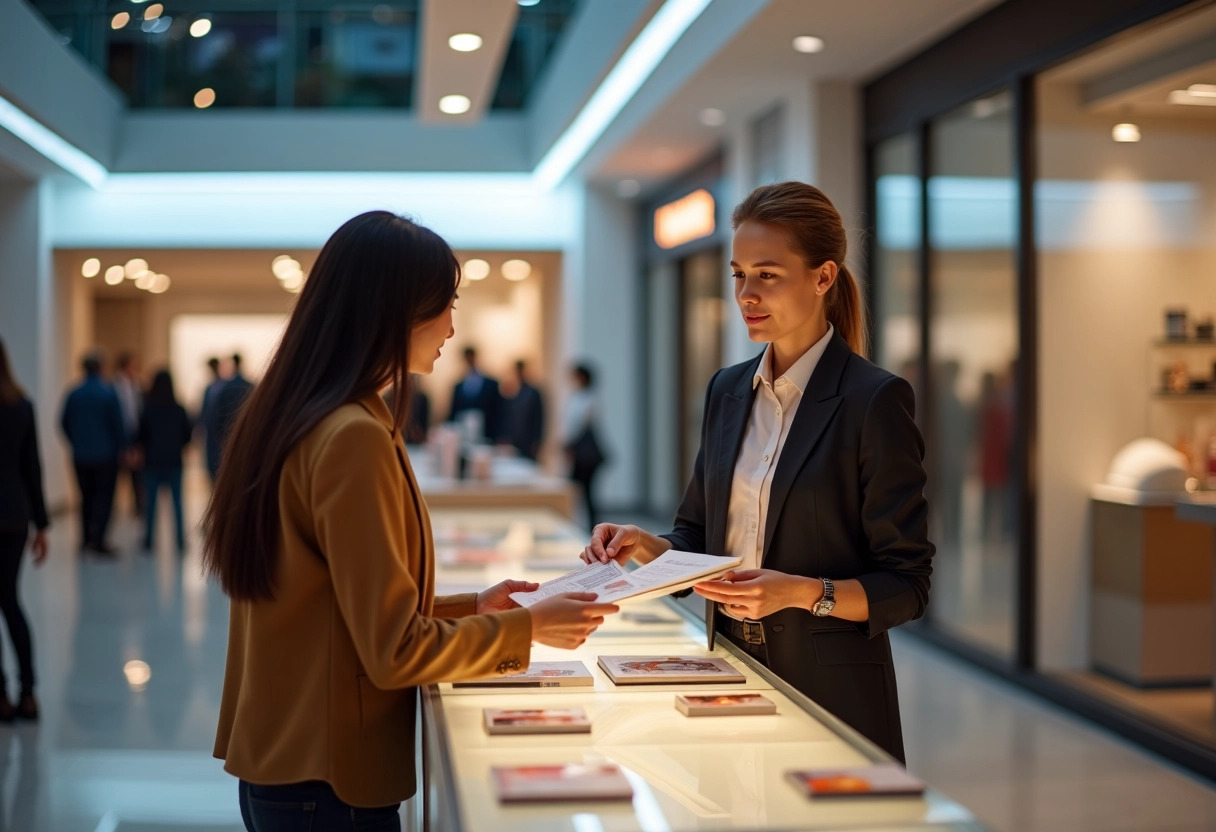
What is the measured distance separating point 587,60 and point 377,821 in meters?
8.27

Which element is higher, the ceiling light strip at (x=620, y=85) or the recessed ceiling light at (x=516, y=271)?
the ceiling light strip at (x=620, y=85)

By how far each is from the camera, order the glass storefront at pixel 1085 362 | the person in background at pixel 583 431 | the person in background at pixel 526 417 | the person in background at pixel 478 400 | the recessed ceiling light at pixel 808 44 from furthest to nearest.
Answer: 1. the person in background at pixel 478 400
2. the person in background at pixel 526 417
3. the person in background at pixel 583 431
4. the recessed ceiling light at pixel 808 44
5. the glass storefront at pixel 1085 362

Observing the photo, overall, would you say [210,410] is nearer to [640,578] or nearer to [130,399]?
[130,399]

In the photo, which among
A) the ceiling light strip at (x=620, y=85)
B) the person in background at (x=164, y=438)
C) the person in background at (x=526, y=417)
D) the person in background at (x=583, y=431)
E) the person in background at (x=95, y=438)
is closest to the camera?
the ceiling light strip at (x=620, y=85)

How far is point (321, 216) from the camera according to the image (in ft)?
46.5

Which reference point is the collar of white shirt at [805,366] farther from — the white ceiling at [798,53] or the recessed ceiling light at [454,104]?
the recessed ceiling light at [454,104]

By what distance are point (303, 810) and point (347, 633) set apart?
0.90 ft

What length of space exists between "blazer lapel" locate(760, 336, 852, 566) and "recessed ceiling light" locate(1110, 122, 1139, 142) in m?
4.19

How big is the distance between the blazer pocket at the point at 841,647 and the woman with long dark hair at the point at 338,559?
0.56 metres

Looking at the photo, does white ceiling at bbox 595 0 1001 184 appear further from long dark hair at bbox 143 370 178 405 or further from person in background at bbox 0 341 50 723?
long dark hair at bbox 143 370 178 405

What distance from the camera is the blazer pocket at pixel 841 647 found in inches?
86.8

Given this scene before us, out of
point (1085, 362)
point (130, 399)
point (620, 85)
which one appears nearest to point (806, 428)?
point (1085, 362)

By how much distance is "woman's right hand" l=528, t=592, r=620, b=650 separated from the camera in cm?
189

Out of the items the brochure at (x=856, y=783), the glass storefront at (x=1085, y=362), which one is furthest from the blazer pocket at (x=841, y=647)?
the glass storefront at (x=1085, y=362)
